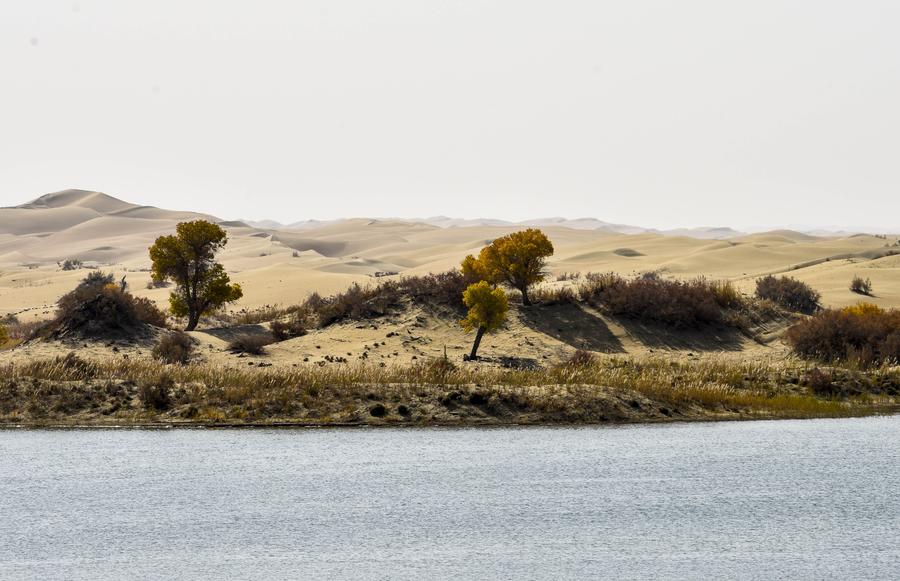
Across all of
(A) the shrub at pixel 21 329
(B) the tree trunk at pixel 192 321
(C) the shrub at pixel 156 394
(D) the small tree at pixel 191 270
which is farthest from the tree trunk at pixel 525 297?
(C) the shrub at pixel 156 394

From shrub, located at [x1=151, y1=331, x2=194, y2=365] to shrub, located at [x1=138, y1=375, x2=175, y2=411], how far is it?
7.11 m

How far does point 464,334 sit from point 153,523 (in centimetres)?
2415

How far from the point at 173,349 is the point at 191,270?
10.9 meters

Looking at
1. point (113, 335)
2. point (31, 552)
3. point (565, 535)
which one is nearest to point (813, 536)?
point (565, 535)

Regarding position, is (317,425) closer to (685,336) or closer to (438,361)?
(438,361)

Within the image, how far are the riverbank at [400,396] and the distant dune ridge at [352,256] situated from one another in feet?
75.2

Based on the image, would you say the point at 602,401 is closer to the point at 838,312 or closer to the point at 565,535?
the point at 565,535

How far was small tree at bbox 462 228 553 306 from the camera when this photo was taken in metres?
44.1

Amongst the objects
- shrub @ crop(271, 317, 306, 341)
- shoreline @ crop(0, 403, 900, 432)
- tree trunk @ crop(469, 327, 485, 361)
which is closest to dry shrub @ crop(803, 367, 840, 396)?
shoreline @ crop(0, 403, 900, 432)

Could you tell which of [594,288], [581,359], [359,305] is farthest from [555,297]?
[581,359]

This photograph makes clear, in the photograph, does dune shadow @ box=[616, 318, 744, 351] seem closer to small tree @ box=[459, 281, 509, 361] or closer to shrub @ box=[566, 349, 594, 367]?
shrub @ box=[566, 349, 594, 367]

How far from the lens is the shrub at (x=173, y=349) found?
35.1 meters

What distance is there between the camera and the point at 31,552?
1513cm

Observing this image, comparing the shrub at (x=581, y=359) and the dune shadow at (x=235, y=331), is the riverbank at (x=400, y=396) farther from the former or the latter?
the dune shadow at (x=235, y=331)
